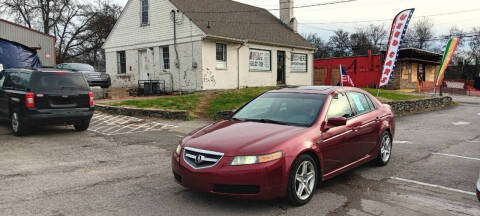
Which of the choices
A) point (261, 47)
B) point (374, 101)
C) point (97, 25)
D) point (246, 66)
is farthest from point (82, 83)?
point (97, 25)

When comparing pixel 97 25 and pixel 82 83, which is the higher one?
pixel 97 25

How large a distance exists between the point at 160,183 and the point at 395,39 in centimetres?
1269

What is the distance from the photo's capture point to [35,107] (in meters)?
8.62

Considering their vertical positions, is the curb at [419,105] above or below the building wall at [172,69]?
below

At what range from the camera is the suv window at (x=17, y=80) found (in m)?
8.89

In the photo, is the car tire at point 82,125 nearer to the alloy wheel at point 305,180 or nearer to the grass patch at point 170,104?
the grass patch at point 170,104

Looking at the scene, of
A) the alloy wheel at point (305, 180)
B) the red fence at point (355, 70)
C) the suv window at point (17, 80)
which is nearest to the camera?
the alloy wheel at point (305, 180)

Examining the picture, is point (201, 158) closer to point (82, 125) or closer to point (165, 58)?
point (82, 125)

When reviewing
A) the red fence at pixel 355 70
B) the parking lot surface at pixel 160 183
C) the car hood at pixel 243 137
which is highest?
the red fence at pixel 355 70

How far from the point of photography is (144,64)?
74.3ft

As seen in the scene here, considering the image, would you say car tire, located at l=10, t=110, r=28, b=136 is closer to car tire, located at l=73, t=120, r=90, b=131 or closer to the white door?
car tire, located at l=73, t=120, r=90, b=131

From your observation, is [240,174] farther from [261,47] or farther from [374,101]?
[261,47]

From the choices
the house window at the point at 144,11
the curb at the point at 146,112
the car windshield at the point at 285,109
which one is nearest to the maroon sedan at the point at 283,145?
the car windshield at the point at 285,109

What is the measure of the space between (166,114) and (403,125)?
8.13 meters
